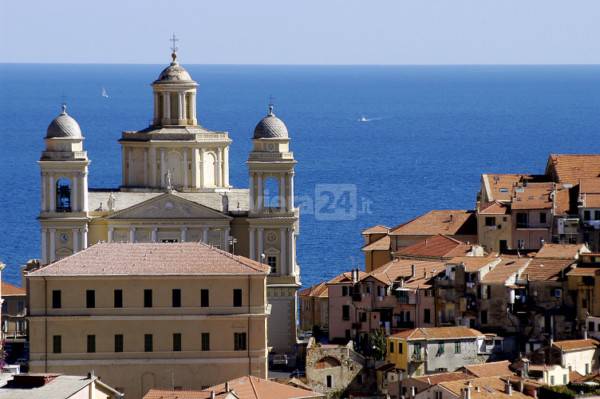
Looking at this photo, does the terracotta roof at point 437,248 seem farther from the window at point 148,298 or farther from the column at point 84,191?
the window at point 148,298

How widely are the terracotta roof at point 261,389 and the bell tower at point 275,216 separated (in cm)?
1444

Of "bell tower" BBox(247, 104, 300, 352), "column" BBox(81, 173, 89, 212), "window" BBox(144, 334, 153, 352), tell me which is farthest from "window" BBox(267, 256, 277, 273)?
"window" BBox(144, 334, 153, 352)

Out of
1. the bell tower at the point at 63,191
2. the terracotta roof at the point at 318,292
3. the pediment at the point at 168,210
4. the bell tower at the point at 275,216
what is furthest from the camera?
the bell tower at the point at 63,191

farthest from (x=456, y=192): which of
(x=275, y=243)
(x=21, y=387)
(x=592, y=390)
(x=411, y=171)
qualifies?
(x=21, y=387)

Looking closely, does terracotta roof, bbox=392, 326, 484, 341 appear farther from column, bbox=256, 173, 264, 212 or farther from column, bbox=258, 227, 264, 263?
column, bbox=256, 173, 264, 212

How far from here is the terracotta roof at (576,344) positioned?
72875mm

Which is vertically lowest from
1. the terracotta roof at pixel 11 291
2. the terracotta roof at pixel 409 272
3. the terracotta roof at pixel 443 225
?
the terracotta roof at pixel 11 291

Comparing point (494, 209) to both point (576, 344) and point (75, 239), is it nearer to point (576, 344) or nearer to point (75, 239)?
point (75, 239)

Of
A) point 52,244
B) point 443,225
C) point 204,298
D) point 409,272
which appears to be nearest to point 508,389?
point 204,298

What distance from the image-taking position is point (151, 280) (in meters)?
74.4

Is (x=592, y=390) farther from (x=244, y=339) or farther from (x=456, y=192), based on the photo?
(x=456, y=192)

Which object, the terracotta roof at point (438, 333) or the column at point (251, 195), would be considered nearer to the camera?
the terracotta roof at point (438, 333)

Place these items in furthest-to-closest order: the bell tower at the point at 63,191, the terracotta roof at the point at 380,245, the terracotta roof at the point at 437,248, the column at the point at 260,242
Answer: the terracotta roof at the point at 380,245 < the bell tower at the point at 63,191 < the column at the point at 260,242 < the terracotta roof at the point at 437,248

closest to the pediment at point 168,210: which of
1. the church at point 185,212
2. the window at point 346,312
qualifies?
the church at point 185,212
